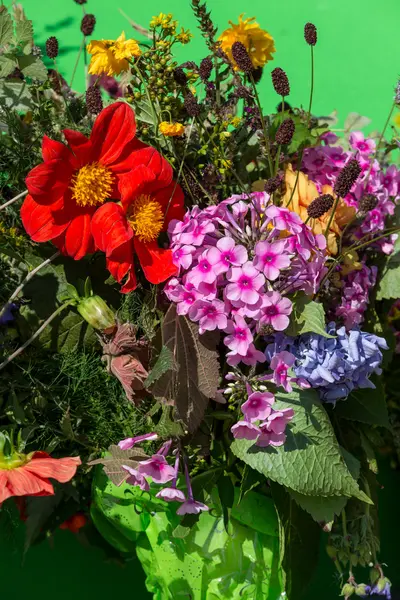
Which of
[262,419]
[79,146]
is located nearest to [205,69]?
[79,146]

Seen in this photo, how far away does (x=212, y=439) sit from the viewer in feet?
3.33

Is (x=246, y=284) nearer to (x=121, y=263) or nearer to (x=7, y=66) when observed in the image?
(x=121, y=263)

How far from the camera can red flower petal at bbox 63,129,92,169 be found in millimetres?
924

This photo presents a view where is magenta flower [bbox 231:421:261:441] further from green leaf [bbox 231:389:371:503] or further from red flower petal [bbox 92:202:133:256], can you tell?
red flower petal [bbox 92:202:133:256]

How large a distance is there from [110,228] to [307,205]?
9.3 inches

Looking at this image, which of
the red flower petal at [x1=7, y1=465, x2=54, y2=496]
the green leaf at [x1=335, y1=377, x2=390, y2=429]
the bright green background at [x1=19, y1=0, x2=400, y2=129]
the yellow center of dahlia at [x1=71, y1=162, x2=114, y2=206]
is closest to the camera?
the red flower petal at [x1=7, y1=465, x2=54, y2=496]

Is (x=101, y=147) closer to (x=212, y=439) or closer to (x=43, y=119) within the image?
(x=43, y=119)

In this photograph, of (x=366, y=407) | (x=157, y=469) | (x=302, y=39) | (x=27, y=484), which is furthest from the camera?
(x=302, y=39)

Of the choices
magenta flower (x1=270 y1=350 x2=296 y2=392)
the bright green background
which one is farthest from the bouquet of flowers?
the bright green background

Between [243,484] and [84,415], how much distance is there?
0.72 feet

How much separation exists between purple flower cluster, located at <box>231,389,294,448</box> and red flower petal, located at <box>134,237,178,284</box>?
0.16 metres

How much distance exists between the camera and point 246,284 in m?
0.90

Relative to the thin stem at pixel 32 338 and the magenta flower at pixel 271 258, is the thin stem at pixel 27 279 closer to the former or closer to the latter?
the thin stem at pixel 32 338

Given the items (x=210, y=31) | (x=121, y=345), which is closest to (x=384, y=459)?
(x=121, y=345)
